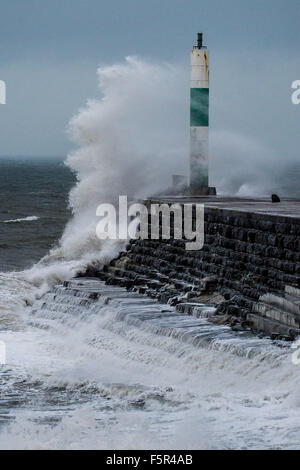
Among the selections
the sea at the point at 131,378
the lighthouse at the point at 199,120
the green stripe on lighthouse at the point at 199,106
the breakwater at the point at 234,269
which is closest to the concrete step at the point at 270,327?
the breakwater at the point at 234,269

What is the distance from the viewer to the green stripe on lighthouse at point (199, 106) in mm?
22016

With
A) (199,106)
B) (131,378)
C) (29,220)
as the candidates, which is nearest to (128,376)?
(131,378)

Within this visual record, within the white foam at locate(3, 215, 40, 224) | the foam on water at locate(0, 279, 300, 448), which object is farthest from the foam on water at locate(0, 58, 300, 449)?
the white foam at locate(3, 215, 40, 224)

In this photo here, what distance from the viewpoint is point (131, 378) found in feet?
39.9

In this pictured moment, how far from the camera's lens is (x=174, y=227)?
17.4m

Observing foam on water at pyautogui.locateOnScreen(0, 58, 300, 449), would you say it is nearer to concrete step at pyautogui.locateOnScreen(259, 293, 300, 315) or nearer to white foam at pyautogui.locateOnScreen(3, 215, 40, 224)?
concrete step at pyautogui.locateOnScreen(259, 293, 300, 315)

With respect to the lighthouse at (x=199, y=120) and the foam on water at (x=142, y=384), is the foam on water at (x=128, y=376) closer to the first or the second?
the foam on water at (x=142, y=384)

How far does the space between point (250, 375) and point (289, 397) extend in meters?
0.84

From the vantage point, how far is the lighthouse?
71.9 ft

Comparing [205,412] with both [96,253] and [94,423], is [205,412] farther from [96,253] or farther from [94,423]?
[96,253]

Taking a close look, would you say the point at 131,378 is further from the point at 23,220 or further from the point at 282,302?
the point at 23,220

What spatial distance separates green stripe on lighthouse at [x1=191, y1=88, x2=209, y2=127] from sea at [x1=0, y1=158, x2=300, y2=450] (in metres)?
6.01

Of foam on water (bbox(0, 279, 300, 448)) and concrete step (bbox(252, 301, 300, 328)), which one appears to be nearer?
foam on water (bbox(0, 279, 300, 448))
